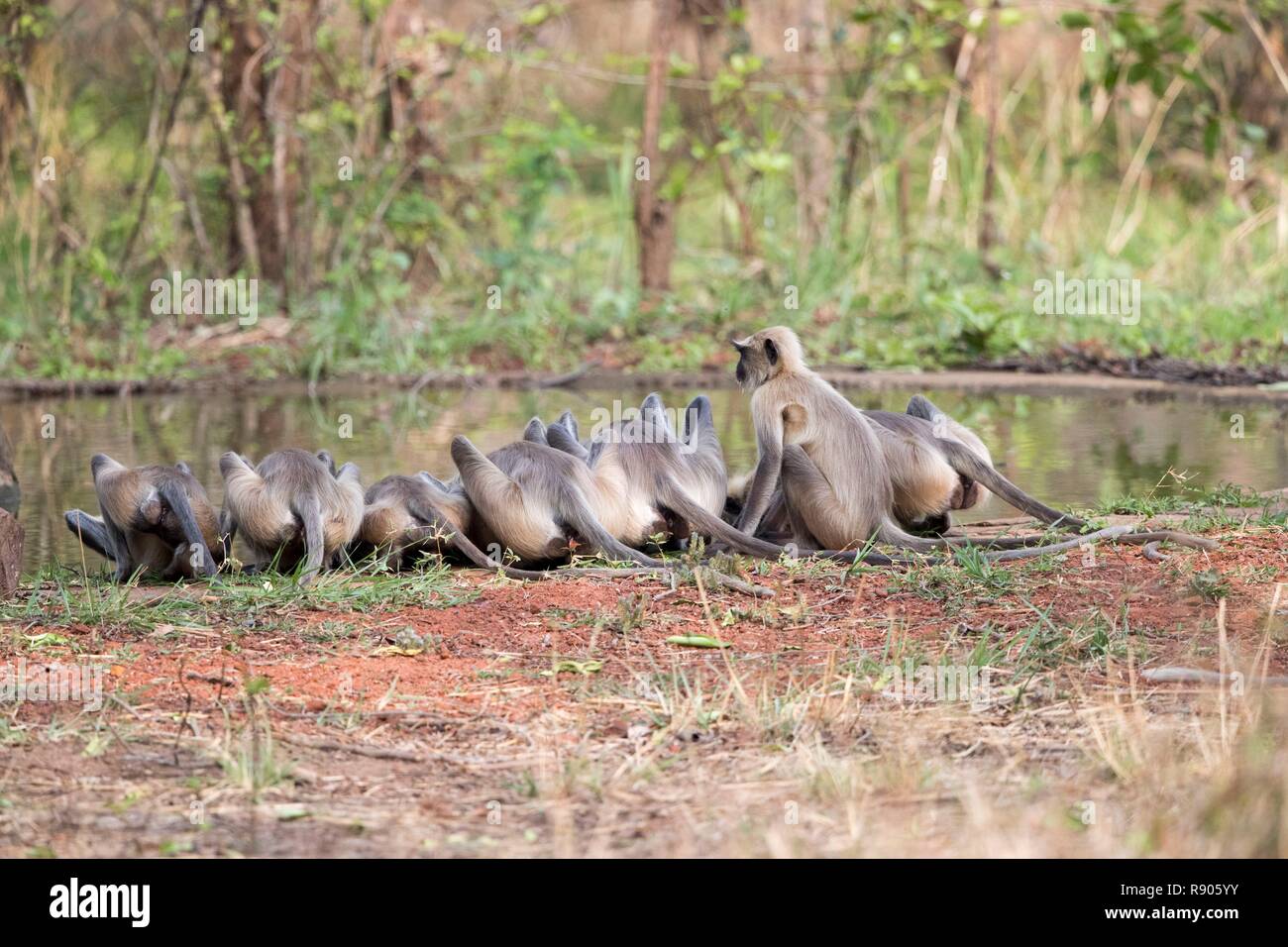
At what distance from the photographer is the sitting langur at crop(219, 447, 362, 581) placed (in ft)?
19.0

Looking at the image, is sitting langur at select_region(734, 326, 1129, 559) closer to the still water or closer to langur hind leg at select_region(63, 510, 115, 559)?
the still water

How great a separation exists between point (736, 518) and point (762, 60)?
7455 mm

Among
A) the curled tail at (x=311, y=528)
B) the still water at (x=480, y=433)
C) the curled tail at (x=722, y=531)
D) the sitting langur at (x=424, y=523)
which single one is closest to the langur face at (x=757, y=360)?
the curled tail at (x=722, y=531)

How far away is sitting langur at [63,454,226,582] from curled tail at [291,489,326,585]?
1.22ft

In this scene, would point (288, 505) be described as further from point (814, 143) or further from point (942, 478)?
point (814, 143)

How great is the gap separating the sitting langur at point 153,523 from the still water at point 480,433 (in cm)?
42

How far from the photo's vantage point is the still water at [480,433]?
7.57 meters

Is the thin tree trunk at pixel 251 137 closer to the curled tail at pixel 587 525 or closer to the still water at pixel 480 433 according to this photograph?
the still water at pixel 480 433

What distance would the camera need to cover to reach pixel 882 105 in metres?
14.0

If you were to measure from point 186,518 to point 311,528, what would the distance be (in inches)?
20.8

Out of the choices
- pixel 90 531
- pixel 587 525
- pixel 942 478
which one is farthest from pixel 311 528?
pixel 942 478

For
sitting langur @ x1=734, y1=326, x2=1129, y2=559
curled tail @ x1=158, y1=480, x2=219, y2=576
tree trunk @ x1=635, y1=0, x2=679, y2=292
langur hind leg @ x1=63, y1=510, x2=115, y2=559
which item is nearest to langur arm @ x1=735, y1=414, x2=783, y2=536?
sitting langur @ x1=734, y1=326, x2=1129, y2=559
